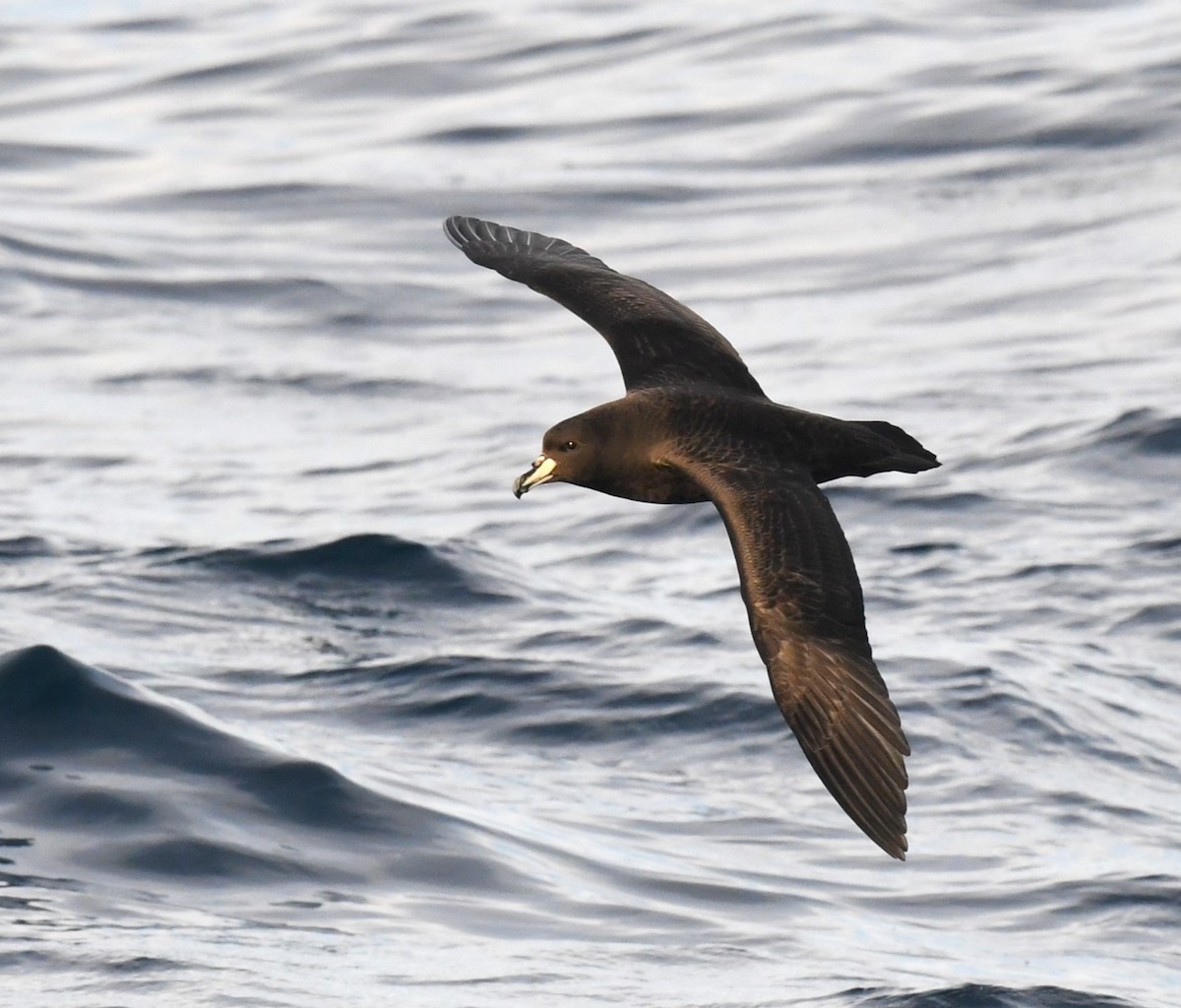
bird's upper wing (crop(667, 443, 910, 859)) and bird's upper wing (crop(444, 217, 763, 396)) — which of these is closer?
bird's upper wing (crop(667, 443, 910, 859))

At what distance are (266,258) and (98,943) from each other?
41.9 feet

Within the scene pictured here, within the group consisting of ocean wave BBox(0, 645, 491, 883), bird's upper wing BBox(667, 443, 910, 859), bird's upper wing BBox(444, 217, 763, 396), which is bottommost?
ocean wave BBox(0, 645, 491, 883)

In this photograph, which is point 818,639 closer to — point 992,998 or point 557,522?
point 992,998

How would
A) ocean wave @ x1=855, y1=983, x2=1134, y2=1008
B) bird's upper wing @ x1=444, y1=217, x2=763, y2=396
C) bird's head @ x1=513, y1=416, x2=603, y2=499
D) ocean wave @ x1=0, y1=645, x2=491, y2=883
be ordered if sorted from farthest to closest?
1. ocean wave @ x1=0, y1=645, x2=491, y2=883
2. ocean wave @ x1=855, y1=983, x2=1134, y2=1008
3. bird's upper wing @ x1=444, y1=217, x2=763, y2=396
4. bird's head @ x1=513, y1=416, x2=603, y2=499

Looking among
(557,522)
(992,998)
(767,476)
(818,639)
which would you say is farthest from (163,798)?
(557,522)

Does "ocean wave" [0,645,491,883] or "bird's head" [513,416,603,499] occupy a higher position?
"bird's head" [513,416,603,499]

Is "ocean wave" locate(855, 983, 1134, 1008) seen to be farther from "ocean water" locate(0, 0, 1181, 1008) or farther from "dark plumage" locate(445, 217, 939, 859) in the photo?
"dark plumage" locate(445, 217, 939, 859)

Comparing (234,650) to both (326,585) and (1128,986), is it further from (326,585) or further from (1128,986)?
(1128,986)

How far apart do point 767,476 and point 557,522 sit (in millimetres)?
8262

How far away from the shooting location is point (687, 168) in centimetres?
2350

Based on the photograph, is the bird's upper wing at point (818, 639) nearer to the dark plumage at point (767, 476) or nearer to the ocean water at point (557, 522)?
the dark plumage at point (767, 476)

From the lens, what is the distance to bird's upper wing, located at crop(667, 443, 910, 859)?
7242 millimetres

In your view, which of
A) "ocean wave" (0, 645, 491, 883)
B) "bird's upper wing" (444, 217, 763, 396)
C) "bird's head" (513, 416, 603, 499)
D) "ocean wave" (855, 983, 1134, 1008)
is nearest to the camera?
"bird's head" (513, 416, 603, 499)

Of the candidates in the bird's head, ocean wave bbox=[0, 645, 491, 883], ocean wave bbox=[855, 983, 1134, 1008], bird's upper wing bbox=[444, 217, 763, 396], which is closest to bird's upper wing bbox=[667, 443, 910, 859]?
the bird's head
